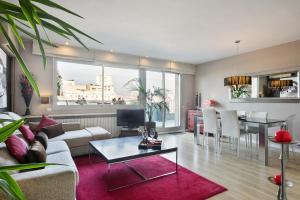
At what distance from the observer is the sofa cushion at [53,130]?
333 cm

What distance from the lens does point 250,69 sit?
5000 millimetres

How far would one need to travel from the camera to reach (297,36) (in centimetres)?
384

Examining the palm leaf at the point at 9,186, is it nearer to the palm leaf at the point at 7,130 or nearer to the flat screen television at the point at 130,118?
the palm leaf at the point at 7,130

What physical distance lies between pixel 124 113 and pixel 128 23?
2454mm

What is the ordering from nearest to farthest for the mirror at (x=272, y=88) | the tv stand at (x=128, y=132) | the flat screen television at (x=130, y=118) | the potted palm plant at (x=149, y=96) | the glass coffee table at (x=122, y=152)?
1. the glass coffee table at (x=122, y=152)
2. the mirror at (x=272, y=88)
3. the tv stand at (x=128, y=132)
4. the flat screen television at (x=130, y=118)
5. the potted palm plant at (x=149, y=96)

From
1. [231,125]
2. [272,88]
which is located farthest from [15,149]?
[272,88]

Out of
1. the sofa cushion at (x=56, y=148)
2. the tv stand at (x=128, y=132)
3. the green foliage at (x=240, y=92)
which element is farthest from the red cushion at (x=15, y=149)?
the green foliage at (x=240, y=92)

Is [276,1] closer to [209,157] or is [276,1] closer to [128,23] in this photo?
[128,23]

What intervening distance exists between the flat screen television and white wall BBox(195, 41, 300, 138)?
2.79 meters

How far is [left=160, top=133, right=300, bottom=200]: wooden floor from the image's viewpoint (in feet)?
7.36

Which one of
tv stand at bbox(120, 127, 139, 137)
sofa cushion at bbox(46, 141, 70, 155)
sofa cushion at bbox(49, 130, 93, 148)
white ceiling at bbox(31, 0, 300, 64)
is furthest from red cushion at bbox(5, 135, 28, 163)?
tv stand at bbox(120, 127, 139, 137)

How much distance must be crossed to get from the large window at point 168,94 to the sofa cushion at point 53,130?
10.6ft

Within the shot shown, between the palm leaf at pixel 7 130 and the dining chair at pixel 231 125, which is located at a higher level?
the palm leaf at pixel 7 130

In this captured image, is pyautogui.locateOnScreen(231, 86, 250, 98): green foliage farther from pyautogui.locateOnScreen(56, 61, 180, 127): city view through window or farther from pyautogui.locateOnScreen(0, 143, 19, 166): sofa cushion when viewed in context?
pyautogui.locateOnScreen(0, 143, 19, 166): sofa cushion
